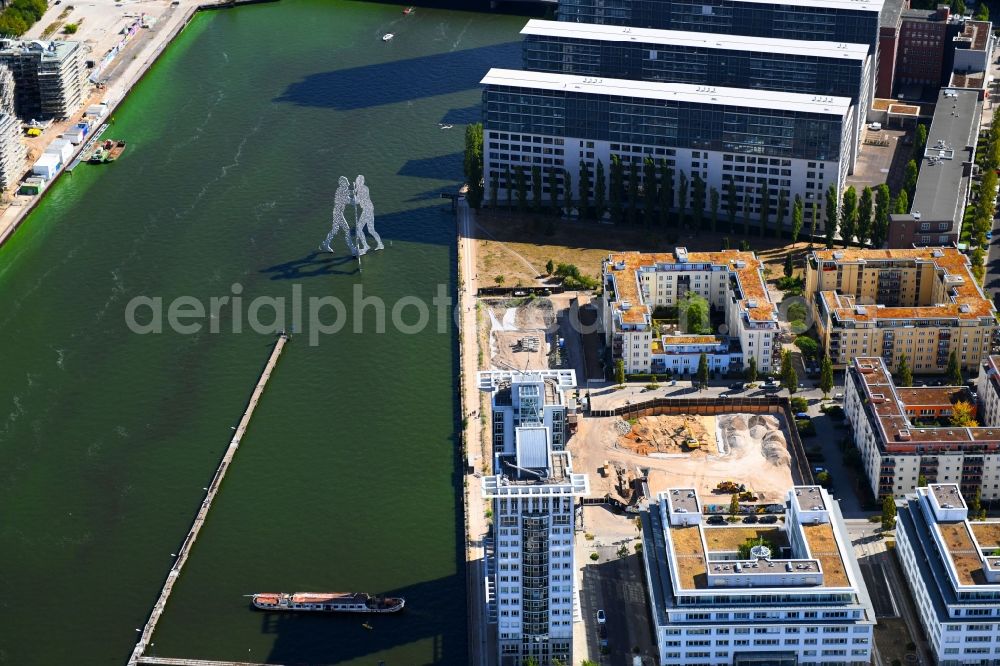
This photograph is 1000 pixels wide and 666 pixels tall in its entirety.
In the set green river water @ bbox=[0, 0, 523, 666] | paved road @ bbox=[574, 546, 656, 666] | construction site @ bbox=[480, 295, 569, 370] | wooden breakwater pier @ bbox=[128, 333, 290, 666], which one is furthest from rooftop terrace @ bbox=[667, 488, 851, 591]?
construction site @ bbox=[480, 295, 569, 370]

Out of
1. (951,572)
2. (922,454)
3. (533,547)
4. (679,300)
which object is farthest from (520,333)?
(951,572)

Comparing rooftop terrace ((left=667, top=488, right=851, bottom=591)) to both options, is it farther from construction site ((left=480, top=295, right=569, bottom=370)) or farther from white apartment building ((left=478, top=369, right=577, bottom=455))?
construction site ((left=480, top=295, right=569, bottom=370))

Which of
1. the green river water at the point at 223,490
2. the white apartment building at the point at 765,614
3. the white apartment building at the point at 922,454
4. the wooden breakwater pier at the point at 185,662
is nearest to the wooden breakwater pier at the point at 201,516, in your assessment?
the wooden breakwater pier at the point at 185,662

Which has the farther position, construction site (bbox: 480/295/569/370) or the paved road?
construction site (bbox: 480/295/569/370)

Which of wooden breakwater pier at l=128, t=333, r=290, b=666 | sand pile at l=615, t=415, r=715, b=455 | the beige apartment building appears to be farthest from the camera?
the beige apartment building

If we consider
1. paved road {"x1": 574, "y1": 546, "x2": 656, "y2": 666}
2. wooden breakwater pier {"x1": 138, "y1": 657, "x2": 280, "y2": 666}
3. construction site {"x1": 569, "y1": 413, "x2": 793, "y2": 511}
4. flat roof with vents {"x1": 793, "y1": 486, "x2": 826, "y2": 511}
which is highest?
flat roof with vents {"x1": 793, "y1": 486, "x2": 826, "y2": 511}

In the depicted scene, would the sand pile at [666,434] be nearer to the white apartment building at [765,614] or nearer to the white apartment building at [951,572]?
the white apartment building at [951,572]
